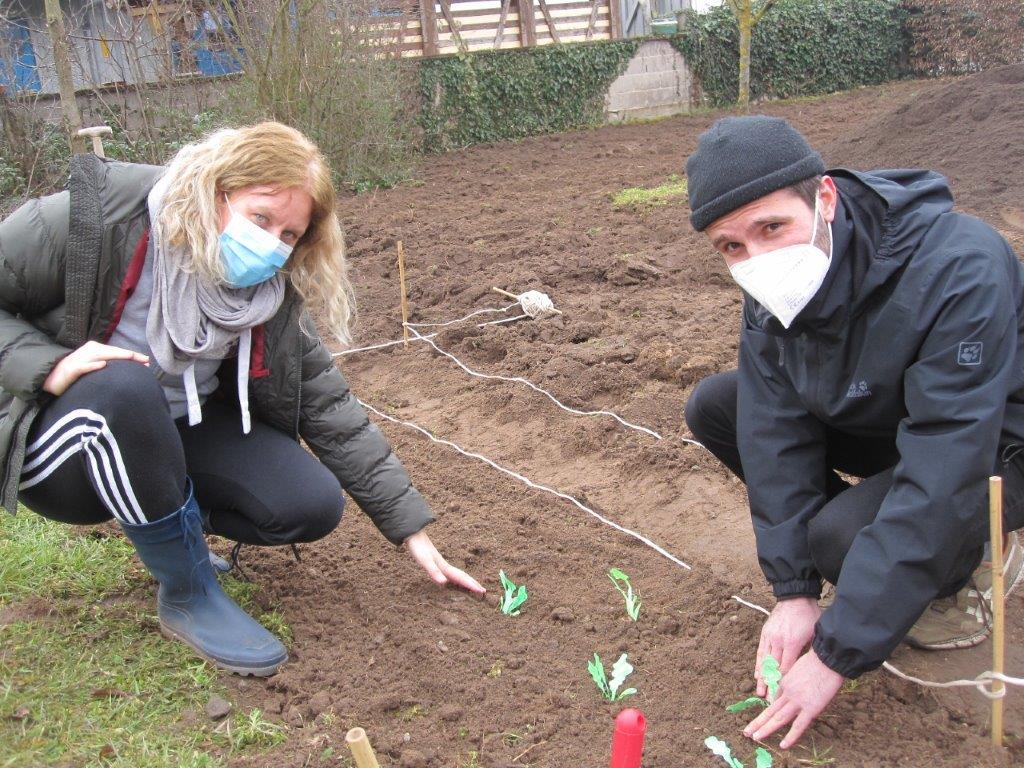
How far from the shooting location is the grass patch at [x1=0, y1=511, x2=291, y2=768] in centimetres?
220

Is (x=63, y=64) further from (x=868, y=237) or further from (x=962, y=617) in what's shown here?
(x=962, y=617)

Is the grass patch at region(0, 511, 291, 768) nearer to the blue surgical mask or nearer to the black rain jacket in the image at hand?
the blue surgical mask

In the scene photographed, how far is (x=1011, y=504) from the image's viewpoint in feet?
7.13

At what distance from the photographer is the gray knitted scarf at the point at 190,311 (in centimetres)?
242

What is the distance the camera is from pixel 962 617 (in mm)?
2498

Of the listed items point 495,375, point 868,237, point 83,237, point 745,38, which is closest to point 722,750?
point 868,237

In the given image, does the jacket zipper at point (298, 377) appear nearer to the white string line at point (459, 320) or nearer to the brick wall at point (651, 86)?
the white string line at point (459, 320)

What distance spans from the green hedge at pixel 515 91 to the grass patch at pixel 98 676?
1055 centimetres

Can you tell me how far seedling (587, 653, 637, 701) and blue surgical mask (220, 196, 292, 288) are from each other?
1.33 m

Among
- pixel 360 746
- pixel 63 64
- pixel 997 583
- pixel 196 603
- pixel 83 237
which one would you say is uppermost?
pixel 63 64

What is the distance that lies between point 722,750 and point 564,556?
43.2 inches

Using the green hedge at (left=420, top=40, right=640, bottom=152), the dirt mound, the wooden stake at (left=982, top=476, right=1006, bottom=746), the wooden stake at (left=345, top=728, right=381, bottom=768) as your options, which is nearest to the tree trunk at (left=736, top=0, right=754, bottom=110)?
the dirt mound

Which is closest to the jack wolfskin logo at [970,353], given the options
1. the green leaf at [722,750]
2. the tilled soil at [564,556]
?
the tilled soil at [564,556]

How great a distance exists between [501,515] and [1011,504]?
1.80 m
